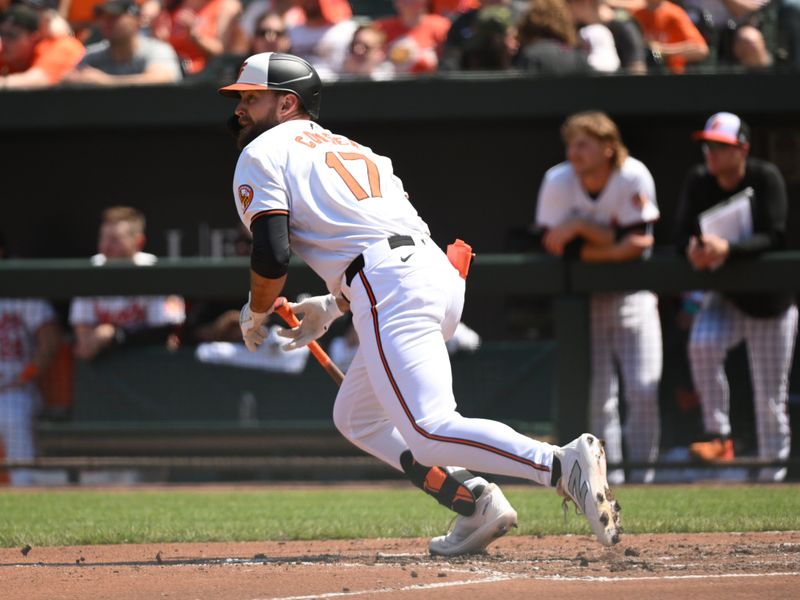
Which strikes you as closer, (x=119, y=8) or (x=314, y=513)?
(x=314, y=513)

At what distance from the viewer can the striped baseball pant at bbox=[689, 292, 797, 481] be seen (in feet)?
23.1

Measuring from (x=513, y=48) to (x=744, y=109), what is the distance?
165cm

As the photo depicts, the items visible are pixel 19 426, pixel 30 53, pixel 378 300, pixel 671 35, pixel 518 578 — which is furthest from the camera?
pixel 30 53

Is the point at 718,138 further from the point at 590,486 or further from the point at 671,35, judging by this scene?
the point at 590,486

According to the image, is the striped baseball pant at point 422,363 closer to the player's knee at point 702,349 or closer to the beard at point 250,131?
the beard at point 250,131

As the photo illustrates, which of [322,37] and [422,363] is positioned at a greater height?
[322,37]

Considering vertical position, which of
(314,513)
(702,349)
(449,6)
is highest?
(449,6)

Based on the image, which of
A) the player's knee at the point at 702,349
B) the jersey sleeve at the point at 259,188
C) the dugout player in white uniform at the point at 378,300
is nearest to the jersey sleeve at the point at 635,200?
the player's knee at the point at 702,349

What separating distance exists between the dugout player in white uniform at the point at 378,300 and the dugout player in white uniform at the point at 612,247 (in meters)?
2.88

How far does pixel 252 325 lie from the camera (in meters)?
4.46

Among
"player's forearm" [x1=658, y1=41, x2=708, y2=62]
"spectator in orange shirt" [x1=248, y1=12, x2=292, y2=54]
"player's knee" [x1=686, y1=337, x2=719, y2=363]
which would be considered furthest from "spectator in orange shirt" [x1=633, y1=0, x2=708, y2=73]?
"spectator in orange shirt" [x1=248, y1=12, x2=292, y2=54]

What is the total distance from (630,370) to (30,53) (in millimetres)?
5034

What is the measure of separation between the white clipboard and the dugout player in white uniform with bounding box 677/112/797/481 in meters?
0.03

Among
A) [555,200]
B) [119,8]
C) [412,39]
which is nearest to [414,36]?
[412,39]
